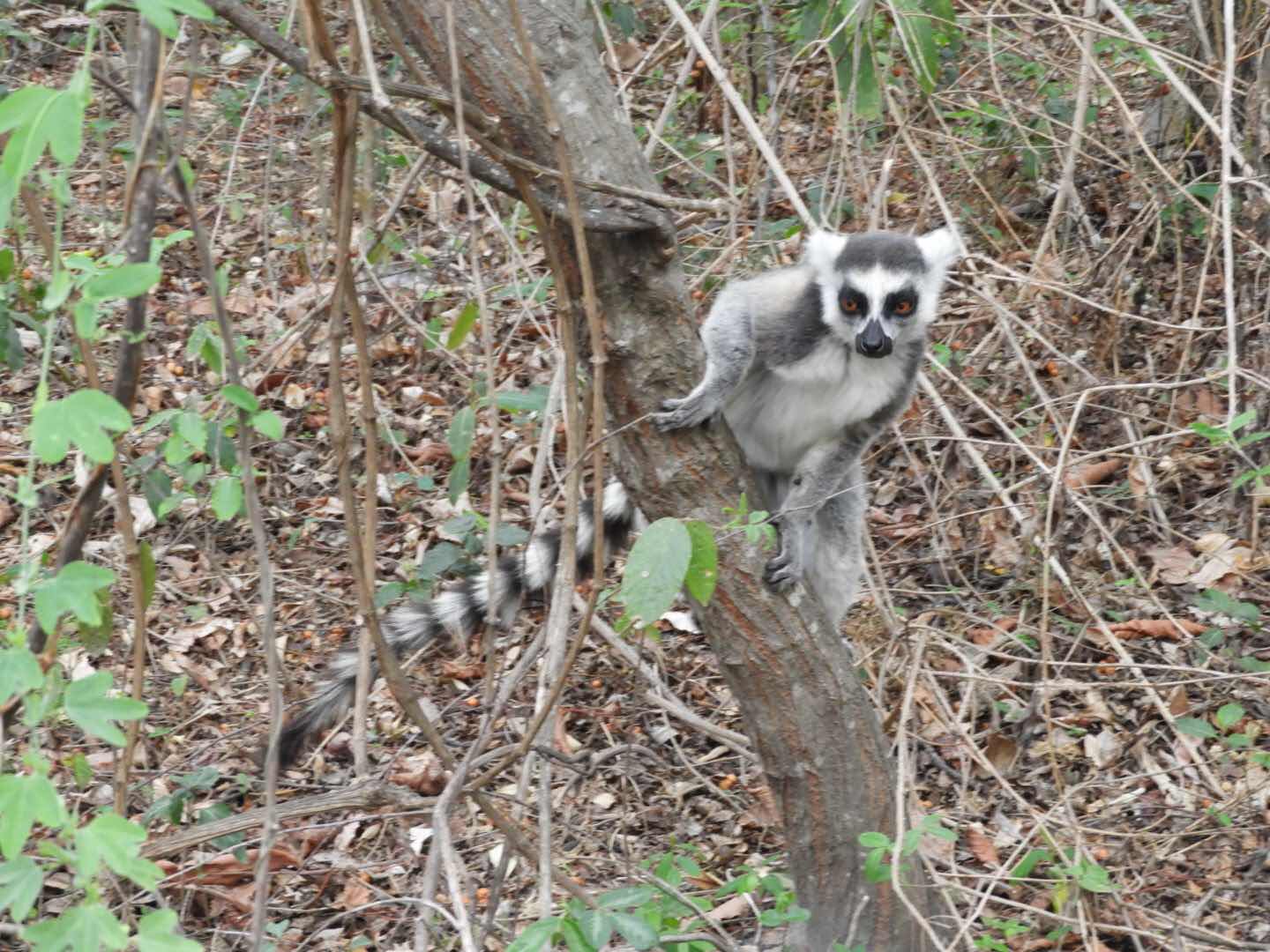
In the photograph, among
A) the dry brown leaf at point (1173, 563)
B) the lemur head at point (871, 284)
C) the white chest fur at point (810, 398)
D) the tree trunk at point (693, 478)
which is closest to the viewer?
the tree trunk at point (693, 478)

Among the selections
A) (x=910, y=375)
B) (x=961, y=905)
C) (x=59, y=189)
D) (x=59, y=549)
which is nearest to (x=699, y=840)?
(x=961, y=905)

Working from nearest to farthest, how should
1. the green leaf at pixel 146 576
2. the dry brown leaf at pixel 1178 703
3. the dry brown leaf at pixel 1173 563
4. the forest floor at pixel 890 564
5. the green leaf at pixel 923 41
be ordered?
1. the green leaf at pixel 146 576
2. the green leaf at pixel 923 41
3. the forest floor at pixel 890 564
4. the dry brown leaf at pixel 1178 703
5. the dry brown leaf at pixel 1173 563

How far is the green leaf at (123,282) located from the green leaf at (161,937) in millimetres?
811

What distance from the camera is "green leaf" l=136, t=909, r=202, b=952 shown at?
1.73 m

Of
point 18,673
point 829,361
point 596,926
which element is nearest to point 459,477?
point 596,926

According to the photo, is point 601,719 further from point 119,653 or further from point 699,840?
point 119,653

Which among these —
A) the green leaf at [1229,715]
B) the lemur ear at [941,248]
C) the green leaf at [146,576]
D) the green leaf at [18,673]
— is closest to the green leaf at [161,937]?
the green leaf at [18,673]

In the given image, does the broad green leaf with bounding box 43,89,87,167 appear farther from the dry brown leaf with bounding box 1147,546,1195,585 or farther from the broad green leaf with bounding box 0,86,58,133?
the dry brown leaf with bounding box 1147,546,1195,585

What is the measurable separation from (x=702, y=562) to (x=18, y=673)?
119 cm

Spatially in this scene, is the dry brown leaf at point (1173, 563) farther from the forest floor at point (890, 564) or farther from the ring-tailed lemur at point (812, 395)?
the ring-tailed lemur at point (812, 395)

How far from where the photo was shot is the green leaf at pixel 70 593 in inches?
72.4

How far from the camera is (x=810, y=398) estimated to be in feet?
14.8

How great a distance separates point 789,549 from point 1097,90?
3.90m

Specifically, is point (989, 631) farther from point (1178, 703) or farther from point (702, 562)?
point (702, 562)
